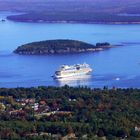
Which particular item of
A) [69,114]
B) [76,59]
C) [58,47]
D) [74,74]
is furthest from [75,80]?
[69,114]

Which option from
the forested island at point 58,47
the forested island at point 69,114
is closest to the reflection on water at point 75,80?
the forested island at point 69,114

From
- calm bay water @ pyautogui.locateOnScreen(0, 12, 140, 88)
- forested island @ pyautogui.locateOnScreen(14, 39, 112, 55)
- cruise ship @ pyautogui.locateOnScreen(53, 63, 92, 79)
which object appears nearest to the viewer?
calm bay water @ pyautogui.locateOnScreen(0, 12, 140, 88)

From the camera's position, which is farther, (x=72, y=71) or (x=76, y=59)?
(x=76, y=59)

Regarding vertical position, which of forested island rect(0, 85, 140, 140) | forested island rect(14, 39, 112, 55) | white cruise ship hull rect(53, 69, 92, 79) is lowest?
forested island rect(0, 85, 140, 140)

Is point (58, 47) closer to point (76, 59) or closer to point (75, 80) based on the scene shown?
point (76, 59)

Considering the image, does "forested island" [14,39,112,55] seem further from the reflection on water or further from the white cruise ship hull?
the reflection on water

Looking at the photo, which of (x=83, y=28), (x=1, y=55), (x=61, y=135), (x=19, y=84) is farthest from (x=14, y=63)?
(x=83, y=28)

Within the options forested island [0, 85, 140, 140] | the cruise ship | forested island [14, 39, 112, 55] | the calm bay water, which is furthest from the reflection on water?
forested island [14, 39, 112, 55]
